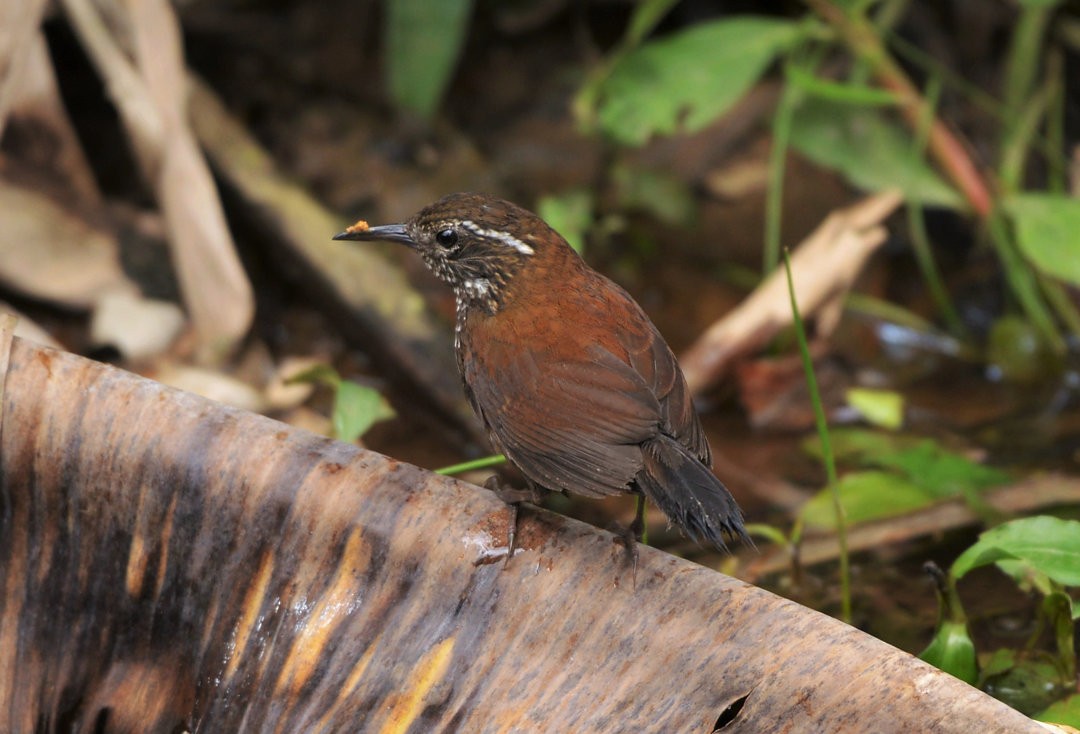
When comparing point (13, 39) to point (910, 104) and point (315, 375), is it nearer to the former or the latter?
point (315, 375)

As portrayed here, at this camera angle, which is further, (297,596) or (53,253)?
(53,253)

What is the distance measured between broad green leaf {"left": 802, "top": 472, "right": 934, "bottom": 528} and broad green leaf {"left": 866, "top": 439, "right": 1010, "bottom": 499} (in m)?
0.03

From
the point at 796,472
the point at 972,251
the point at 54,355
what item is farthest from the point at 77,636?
the point at 972,251

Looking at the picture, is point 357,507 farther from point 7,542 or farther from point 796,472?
point 796,472

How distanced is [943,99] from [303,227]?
3064mm

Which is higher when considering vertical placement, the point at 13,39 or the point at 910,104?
the point at 13,39

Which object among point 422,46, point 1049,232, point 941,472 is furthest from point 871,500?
point 422,46

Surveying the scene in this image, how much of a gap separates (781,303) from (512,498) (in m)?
2.42

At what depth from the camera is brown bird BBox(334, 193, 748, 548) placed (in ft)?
8.61

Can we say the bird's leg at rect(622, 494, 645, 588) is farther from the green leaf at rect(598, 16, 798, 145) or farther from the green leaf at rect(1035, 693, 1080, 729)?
the green leaf at rect(598, 16, 798, 145)

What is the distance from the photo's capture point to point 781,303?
190 inches

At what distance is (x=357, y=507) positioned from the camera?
7.99 feet

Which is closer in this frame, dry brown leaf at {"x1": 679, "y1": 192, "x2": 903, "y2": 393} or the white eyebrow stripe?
the white eyebrow stripe

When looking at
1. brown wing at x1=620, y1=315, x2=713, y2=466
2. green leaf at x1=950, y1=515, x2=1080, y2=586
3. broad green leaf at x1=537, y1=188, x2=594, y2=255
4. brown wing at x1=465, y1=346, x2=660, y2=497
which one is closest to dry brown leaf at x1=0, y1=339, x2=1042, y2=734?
brown wing at x1=465, y1=346, x2=660, y2=497
